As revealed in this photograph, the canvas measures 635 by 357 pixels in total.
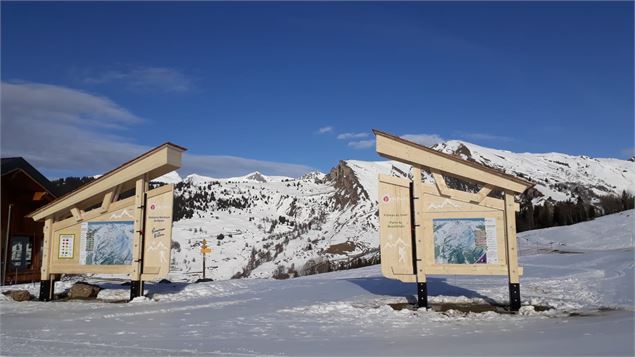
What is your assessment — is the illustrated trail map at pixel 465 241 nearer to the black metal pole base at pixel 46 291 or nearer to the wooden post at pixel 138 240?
the wooden post at pixel 138 240

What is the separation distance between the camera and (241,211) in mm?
167500

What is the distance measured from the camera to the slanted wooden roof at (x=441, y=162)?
39.4 ft

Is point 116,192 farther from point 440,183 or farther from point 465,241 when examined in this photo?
point 465,241

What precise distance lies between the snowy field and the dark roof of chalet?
6253mm

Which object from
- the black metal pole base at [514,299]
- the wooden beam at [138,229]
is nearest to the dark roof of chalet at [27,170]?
the wooden beam at [138,229]

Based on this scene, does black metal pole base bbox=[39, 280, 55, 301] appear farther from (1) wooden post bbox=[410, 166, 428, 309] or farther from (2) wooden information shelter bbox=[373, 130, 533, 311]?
(1) wooden post bbox=[410, 166, 428, 309]

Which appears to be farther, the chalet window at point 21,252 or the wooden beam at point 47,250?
the chalet window at point 21,252

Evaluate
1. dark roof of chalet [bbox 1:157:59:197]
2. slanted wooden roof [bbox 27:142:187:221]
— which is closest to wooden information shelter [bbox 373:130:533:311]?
slanted wooden roof [bbox 27:142:187:221]

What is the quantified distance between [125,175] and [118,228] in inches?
66.3

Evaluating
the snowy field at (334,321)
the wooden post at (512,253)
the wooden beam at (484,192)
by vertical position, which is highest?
the wooden beam at (484,192)

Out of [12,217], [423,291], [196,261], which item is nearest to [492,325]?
[423,291]

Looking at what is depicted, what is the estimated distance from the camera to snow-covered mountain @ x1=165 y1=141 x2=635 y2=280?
89500 mm

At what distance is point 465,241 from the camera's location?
12.4 metres

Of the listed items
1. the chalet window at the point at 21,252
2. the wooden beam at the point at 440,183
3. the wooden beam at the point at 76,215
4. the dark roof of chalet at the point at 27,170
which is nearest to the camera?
the wooden beam at the point at 440,183
